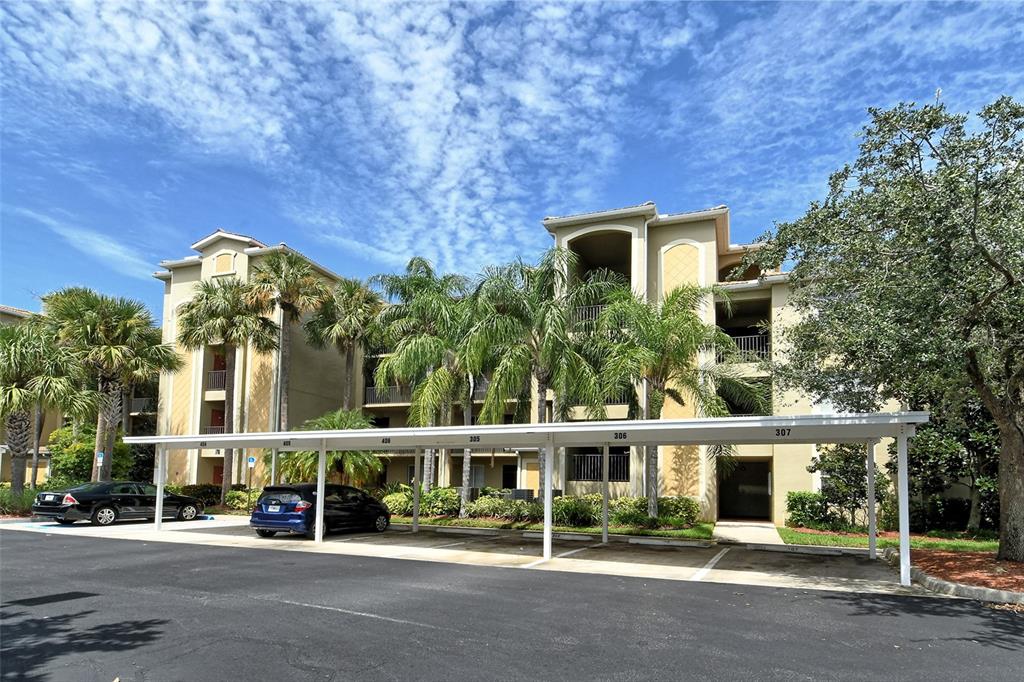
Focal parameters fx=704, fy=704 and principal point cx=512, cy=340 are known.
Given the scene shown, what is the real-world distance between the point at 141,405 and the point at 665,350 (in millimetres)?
30516

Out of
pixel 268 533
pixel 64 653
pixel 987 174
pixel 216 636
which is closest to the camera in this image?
pixel 64 653

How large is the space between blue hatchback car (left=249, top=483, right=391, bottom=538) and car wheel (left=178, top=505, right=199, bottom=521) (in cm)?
618

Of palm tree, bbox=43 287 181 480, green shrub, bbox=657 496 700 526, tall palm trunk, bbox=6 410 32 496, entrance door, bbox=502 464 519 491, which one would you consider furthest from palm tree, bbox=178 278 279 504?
green shrub, bbox=657 496 700 526

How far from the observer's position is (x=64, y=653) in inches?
267

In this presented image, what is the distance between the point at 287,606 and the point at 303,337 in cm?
2600

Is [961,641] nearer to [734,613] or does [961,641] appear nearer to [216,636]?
[734,613]

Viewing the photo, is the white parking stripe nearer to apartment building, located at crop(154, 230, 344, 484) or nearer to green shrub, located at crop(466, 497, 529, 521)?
green shrub, located at crop(466, 497, 529, 521)

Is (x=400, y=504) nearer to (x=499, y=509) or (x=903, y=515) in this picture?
(x=499, y=509)

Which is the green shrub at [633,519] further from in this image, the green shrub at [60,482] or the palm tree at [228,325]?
the green shrub at [60,482]

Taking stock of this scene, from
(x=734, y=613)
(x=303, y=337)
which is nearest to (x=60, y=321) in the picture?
(x=303, y=337)

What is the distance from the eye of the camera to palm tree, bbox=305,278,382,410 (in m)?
29.5

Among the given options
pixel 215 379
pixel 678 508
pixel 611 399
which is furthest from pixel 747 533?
pixel 215 379

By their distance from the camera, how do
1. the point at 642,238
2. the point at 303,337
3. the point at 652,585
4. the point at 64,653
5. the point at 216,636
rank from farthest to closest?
the point at 303,337 < the point at 642,238 < the point at 652,585 < the point at 216,636 < the point at 64,653

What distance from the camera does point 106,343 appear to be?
27.8 meters
